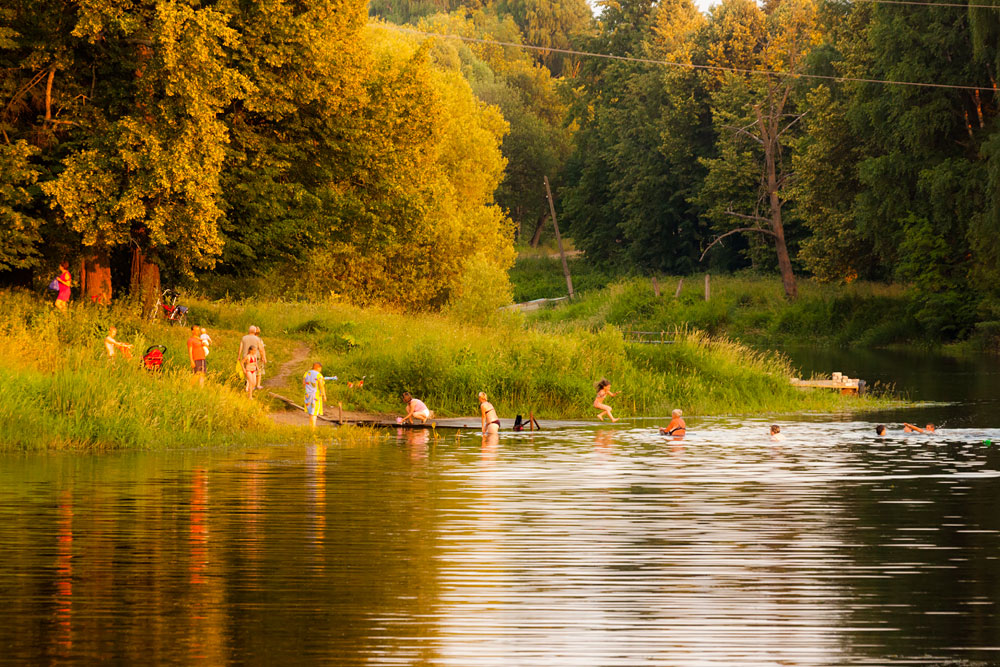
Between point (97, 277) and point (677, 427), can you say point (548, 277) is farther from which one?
point (677, 427)

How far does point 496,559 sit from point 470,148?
186ft

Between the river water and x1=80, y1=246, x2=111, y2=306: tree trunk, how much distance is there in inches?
650

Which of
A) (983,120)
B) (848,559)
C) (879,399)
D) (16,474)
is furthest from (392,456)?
(983,120)

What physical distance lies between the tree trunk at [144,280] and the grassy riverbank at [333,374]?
5.62 ft

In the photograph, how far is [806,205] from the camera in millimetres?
77188

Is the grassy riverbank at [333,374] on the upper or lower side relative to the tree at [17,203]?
lower

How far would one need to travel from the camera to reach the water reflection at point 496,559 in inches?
458

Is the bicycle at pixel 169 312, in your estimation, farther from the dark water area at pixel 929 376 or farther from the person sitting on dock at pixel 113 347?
the dark water area at pixel 929 376

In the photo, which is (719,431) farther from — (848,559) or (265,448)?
(848,559)

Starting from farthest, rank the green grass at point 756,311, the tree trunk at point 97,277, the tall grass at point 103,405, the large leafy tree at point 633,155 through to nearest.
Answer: the large leafy tree at point 633,155 → the green grass at point 756,311 → the tree trunk at point 97,277 → the tall grass at point 103,405

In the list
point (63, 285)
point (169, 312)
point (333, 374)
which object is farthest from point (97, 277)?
point (333, 374)

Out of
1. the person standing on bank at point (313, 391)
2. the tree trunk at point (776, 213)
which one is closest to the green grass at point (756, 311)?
the tree trunk at point (776, 213)

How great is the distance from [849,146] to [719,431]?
151 ft

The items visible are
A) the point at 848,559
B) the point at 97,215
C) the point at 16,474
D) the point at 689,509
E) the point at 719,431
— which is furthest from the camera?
the point at 97,215
